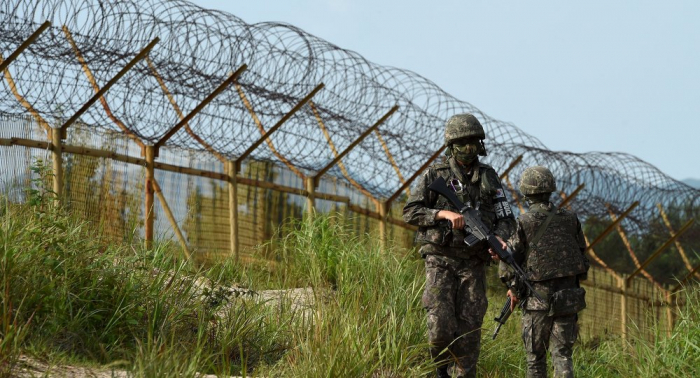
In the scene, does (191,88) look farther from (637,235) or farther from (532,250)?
(637,235)

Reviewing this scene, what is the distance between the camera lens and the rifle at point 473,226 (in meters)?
5.63

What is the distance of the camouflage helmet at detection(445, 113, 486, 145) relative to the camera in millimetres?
5785

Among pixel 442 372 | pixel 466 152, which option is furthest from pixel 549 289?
pixel 466 152

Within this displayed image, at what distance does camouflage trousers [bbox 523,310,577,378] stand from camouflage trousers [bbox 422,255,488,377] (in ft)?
1.30

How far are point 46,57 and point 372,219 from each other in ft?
16.1

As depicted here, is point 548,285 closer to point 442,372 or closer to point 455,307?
point 455,307

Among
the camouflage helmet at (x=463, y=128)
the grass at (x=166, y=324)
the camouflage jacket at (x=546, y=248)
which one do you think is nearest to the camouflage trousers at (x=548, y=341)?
the camouflage jacket at (x=546, y=248)

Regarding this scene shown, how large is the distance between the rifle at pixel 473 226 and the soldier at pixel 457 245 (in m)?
0.06

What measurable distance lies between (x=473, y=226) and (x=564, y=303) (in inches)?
31.1

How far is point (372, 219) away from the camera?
11.8 m

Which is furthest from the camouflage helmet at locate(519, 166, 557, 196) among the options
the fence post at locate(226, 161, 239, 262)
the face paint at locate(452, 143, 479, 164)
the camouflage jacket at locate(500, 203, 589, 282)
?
the fence post at locate(226, 161, 239, 262)

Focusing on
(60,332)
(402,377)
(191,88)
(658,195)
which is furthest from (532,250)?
(658,195)

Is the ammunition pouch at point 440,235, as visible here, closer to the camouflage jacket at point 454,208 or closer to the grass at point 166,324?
the camouflage jacket at point 454,208

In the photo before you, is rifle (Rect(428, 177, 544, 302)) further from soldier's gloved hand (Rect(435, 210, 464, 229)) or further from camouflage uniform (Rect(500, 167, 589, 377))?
camouflage uniform (Rect(500, 167, 589, 377))
